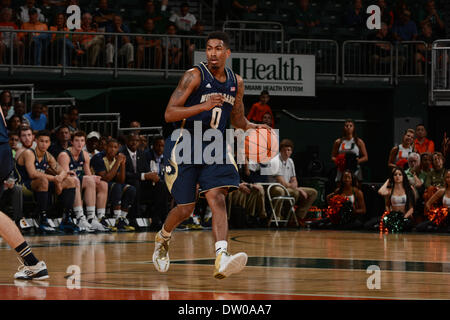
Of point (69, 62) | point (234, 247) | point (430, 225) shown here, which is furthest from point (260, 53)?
point (234, 247)

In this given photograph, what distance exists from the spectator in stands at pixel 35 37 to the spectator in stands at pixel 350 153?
253 inches

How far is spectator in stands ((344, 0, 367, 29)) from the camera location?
20812 mm

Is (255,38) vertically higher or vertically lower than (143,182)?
higher

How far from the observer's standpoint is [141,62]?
1884 cm

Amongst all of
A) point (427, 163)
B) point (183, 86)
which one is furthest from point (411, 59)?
point (183, 86)

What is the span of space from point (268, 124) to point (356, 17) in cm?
592

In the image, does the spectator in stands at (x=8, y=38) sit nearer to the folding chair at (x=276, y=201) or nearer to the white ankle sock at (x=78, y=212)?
the white ankle sock at (x=78, y=212)

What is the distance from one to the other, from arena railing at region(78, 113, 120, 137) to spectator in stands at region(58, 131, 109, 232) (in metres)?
3.67

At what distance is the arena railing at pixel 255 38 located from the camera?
19.1 metres

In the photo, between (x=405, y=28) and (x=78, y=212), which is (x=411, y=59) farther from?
(x=78, y=212)

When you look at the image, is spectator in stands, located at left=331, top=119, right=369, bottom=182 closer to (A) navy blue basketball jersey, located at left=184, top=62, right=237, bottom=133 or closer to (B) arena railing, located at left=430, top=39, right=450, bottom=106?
(B) arena railing, located at left=430, top=39, right=450, bottom=106

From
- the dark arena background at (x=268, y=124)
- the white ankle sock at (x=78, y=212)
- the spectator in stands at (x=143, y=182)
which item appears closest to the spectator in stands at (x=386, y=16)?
the dark arena background at (x=268, y=124)

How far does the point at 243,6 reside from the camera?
20.6 m

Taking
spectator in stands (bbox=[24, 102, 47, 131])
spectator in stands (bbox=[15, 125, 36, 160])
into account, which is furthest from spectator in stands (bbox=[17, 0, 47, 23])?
spectator in stands (bbox=[15, 125, 36, 160])
